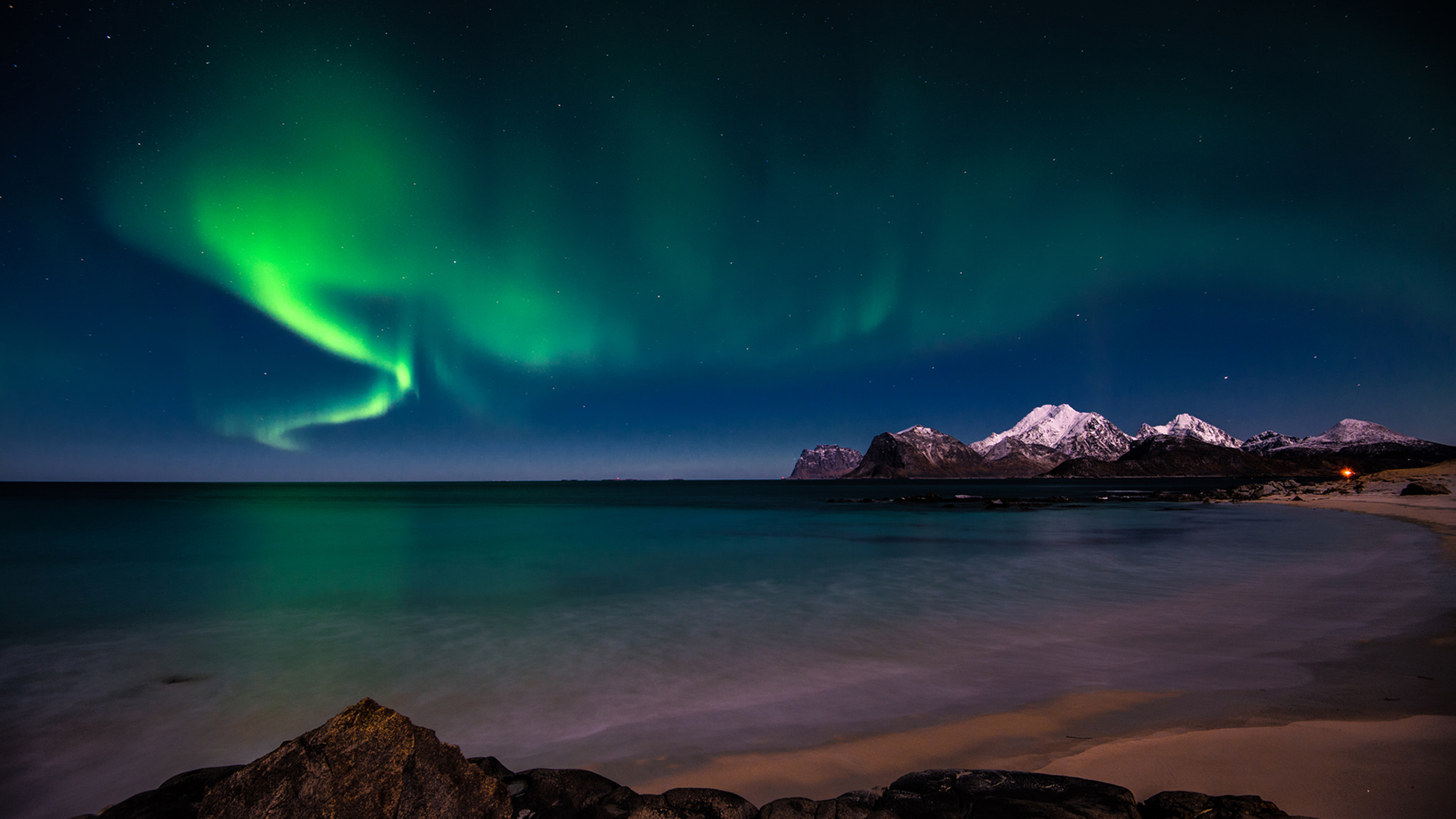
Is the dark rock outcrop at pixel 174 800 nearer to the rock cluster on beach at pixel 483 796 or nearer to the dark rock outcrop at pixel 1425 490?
the rock cluster on beach at pixel 483 796

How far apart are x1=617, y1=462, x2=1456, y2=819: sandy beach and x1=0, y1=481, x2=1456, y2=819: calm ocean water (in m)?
0.47

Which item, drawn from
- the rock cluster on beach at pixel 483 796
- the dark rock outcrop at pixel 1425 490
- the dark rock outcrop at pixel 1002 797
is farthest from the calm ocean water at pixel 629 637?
the dark rock outcrop at pixel 1425 490

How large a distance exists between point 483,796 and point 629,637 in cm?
647

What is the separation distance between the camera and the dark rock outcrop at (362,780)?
3.11 m

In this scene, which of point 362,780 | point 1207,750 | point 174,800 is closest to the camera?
point 362,780

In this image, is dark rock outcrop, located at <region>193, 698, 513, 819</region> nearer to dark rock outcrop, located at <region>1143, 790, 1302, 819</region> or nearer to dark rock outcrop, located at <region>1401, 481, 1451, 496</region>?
dark rock outcrop, located at <region>1143, 790, 1302, 819</region>

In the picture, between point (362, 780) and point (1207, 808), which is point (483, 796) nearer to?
point (362, 780)

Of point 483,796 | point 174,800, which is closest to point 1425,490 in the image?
point 483,796

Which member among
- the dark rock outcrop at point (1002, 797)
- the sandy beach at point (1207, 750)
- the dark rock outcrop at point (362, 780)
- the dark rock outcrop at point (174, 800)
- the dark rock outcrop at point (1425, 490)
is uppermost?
the dark rock outcrop at point (362, 780)

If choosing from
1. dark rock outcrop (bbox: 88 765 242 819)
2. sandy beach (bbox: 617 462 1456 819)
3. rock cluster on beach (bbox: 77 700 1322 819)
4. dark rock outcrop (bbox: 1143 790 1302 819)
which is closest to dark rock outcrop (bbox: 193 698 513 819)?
rock cluster on beach (bbox: 77 700 1322 819)

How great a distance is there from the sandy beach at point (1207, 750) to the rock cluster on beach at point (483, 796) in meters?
0.97

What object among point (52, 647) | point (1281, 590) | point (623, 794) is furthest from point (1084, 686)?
point (52, 647)

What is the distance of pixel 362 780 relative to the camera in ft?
10.7

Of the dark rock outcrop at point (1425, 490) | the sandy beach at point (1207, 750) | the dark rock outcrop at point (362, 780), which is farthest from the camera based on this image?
the dark rock outcrop at point (1425, 490)
